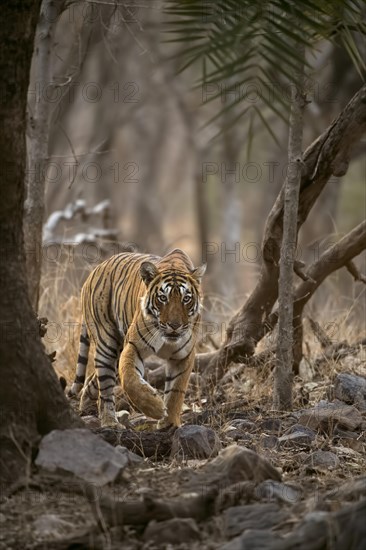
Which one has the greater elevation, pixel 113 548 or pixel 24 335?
pixel 24 335

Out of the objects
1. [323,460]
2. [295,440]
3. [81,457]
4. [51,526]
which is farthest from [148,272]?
[51,526]

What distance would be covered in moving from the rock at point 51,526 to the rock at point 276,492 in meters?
0.90

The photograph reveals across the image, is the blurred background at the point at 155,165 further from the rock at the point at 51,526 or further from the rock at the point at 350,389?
the rock at the point at 51,526

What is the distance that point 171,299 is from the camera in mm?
7305

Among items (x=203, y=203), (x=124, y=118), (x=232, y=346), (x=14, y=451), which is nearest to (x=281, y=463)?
(x=14, y=451)

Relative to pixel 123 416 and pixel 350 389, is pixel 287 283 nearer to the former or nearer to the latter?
pixel 350 389

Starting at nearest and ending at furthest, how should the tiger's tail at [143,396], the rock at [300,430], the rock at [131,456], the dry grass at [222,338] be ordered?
the rock at [131,456] < the rock at [300,430] < the tiger's tail at [143,396] < the dry grass at [222,338]

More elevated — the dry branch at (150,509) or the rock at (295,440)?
the dry branch at (150,509)

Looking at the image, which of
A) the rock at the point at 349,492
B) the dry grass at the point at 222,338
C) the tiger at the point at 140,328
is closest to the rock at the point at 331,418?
the dry grass at the point at 222,338

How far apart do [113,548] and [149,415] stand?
295 cm

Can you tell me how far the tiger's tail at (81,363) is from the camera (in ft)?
28.0

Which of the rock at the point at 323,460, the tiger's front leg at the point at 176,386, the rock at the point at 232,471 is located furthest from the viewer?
the tiger's front leg at the point at 176,386

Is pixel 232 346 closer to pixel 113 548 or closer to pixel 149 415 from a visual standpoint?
pixel 149 415

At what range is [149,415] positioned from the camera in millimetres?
6945
